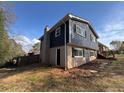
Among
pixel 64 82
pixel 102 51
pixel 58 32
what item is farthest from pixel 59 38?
pixel 102 51

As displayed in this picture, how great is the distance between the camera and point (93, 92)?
645 cm

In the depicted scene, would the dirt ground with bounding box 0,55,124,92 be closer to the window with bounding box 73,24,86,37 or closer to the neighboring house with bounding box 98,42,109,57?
the window with bounding box 73,24,86,37

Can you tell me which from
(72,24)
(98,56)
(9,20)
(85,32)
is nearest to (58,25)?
(72,24)

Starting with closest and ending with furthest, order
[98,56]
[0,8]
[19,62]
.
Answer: [0,8] < [19,62] < [98,56]

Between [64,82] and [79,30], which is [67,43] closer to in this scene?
[79,30]

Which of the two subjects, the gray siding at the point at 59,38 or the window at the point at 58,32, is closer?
the gray siding at the point at 59,38

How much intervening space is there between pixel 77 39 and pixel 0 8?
8.56 m

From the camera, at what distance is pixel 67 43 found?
13.4 m

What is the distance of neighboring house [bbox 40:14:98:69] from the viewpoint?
13590 millimetres

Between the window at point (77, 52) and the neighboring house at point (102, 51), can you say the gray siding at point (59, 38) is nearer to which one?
the window at point (77, 52)

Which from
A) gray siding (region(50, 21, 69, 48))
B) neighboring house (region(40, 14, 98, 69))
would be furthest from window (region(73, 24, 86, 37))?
gray siding (region(50, 21, 69, 48))

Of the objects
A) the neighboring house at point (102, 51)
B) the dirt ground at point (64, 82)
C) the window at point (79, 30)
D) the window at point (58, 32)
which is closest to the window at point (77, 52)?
the window at point (79, 30)

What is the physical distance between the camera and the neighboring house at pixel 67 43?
44.6 ft

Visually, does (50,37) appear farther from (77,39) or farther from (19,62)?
(19,62)
